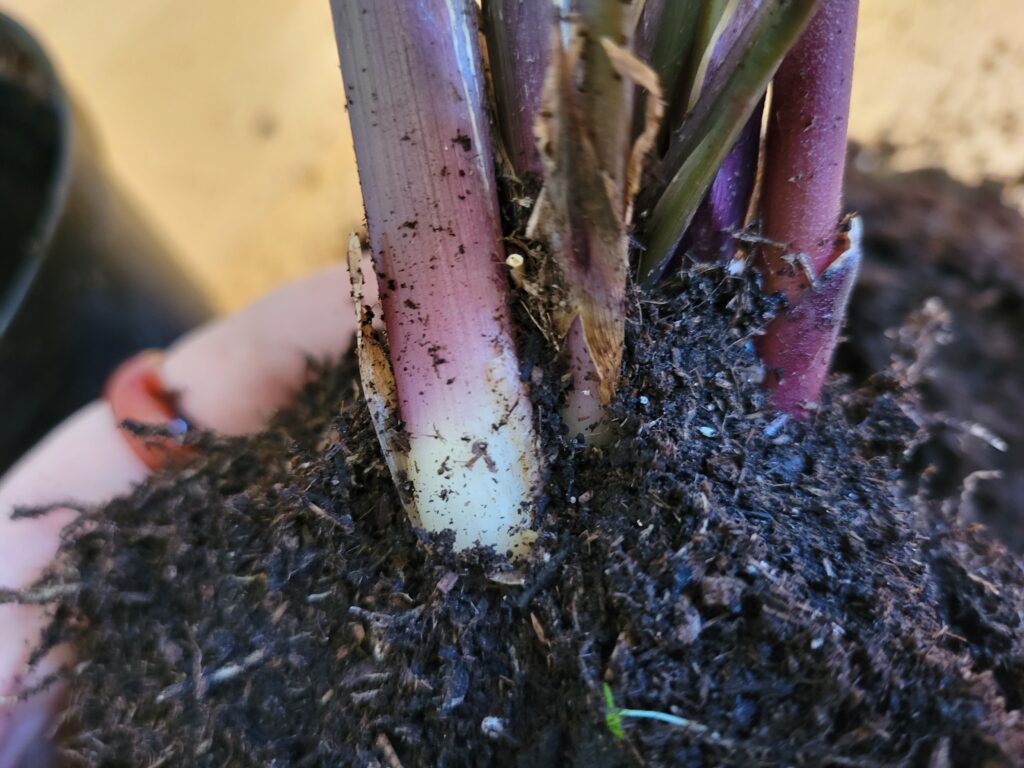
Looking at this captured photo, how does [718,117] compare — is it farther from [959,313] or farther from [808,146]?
[959,313]

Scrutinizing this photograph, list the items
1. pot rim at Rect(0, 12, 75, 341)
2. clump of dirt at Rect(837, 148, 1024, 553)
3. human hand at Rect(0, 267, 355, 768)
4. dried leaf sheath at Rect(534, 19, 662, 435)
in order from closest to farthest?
dried leaf sheath at Rect(534, 19, 662, 435), human hand at Rect(0, 267, 355, 768), clump of dirt at Rect(837, 148, 1024, 553), pot rim at Rect(0, 12, 75, 341)

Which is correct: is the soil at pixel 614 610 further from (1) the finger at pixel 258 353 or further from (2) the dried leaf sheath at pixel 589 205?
(1) the finger at pixel 258 353

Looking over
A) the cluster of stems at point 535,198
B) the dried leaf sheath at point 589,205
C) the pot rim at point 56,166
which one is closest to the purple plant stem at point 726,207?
the cluster of stems at point 535,198

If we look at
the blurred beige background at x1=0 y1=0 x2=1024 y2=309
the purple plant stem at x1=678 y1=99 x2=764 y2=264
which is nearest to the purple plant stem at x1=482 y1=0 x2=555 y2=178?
the purple plant stem at x1=678 y1=99 x2=764 y2=264

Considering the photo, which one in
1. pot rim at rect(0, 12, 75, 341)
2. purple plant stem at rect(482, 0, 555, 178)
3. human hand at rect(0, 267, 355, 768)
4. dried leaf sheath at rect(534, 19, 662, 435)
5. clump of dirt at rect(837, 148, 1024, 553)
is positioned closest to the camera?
dried leaf sheath at rect(534, 19, 662, 435)

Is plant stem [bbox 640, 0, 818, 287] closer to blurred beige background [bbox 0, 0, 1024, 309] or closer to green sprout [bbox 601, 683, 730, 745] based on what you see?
green sprout [bbox 601, 683, 730, 745]

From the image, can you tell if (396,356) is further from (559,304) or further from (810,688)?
(810,688)
